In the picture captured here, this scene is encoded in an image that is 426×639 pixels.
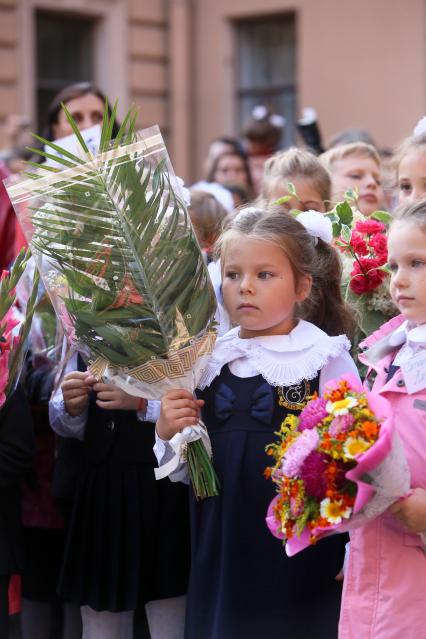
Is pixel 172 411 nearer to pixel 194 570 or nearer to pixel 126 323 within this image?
pixel 126 323

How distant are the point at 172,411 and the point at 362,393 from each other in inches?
21.4

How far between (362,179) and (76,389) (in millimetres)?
1708

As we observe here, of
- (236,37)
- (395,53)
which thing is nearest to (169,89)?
(236,37)

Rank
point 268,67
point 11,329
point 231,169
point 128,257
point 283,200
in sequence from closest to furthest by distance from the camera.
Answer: point 128,257 → point 11,329 → point 283,200 → point 231,169 → point 268,67

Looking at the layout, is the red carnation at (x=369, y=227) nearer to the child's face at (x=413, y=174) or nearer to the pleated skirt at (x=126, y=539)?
the child's face at (x=413, y=174)

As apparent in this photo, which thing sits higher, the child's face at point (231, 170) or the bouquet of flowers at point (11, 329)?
the child's face at point (231, 170)

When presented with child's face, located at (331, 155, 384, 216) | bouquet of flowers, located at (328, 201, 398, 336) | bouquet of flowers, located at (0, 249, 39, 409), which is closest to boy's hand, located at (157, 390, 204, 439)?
bouquet of flowers, located at (0, 249, 39, 409)

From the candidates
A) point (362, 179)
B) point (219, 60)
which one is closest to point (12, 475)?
point (362, 179)

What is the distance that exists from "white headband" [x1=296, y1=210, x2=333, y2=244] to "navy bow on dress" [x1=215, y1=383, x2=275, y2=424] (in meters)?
0.51

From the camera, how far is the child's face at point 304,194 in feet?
12.8

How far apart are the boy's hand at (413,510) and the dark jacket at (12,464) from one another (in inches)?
49.8

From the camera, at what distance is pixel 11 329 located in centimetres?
324

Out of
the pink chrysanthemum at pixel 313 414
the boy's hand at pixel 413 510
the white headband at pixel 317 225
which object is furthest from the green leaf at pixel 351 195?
the boy's hand at pixel 413 510

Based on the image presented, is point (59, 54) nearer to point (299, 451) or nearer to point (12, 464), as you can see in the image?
point (12, 464)
